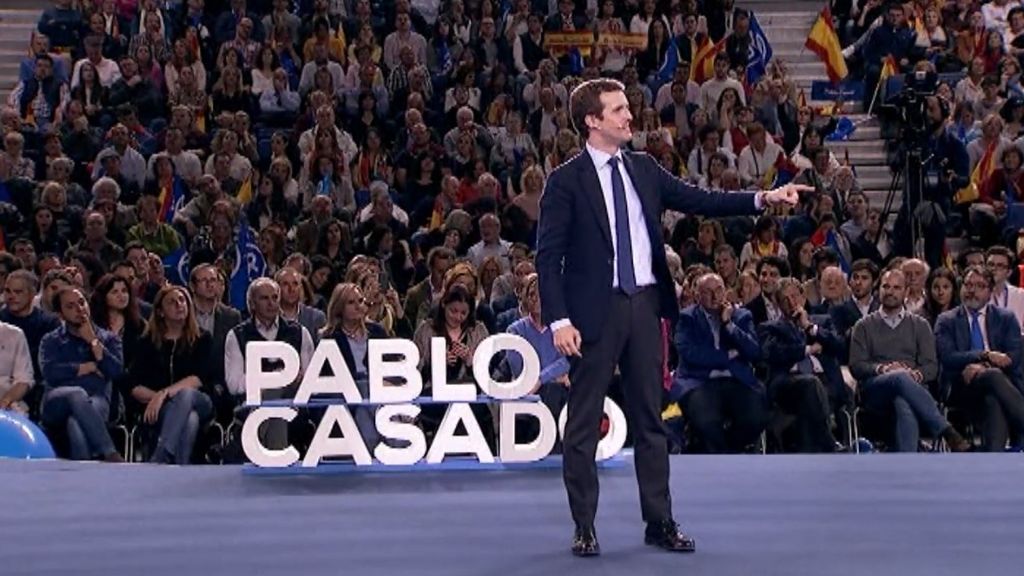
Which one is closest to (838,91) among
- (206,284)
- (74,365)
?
(206,284)

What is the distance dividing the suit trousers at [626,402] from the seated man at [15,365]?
176 inches

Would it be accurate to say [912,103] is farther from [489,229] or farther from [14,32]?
[14,32]

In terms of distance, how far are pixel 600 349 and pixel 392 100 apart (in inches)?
364

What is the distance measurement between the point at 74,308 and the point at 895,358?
13.6 feet

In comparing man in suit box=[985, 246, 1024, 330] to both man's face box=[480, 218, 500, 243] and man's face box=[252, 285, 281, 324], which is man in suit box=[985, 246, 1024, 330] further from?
man's face box=[252, 285, 281, 324]

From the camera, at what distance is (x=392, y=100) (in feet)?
48.8

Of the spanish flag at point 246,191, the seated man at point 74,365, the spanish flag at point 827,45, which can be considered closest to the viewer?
the seated man at point 74,365

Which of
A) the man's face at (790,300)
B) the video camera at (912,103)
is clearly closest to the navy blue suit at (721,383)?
the man's face at (790,300)

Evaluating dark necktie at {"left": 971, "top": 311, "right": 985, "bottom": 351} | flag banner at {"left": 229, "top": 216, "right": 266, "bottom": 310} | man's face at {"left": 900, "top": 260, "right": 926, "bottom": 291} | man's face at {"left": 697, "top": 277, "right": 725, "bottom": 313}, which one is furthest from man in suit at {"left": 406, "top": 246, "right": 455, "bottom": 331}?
dark necktie at {"left": 971, "top": 311, "right": 985, "bottom": 351}

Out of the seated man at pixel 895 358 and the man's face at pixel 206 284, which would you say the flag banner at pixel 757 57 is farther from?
the man's face at pixel 206 284

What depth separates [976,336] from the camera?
10.1 meters

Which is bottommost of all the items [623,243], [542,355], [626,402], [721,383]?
[721,383]

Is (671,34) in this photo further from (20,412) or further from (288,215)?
(20,412)

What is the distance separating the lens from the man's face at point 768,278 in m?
10.8
